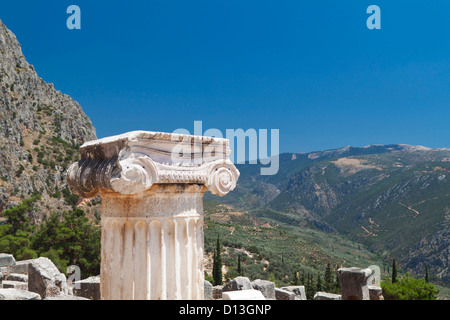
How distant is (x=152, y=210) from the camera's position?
11.3 ft

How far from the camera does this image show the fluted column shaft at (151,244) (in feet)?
11.2

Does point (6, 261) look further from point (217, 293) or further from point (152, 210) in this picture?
point (152, 210)

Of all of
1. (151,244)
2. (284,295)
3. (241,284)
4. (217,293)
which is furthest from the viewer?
(217,293)

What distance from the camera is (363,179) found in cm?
11525

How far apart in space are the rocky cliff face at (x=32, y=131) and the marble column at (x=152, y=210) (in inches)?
1479

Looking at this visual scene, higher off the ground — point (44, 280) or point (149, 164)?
point (149, 164)

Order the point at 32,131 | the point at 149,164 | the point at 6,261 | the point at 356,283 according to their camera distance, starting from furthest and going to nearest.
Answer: the point at 32,131
the point at 6,261
the point at 356,283
the point at 149,164

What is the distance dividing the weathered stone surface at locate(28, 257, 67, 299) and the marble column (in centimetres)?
616

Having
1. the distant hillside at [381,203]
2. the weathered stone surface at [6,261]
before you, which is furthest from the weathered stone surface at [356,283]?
the distant hillside at [381,203]

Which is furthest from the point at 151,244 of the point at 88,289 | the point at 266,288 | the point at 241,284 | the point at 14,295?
the point at 88,289

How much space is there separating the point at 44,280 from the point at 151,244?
678 centimetres

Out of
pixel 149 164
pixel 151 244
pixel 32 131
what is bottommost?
pixel 151 244
